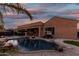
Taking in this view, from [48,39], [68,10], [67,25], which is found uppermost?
[68,10]

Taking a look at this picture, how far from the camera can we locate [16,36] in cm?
230

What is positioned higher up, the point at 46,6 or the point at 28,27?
the point at 46,6

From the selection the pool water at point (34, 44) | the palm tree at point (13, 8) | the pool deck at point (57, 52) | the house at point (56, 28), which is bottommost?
the pool deck at point (57, 52)

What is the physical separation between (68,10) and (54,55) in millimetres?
489

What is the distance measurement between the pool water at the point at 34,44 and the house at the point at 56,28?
73 mm

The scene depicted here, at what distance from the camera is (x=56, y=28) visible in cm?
230

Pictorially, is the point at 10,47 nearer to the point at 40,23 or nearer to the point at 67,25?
the point at 40,23

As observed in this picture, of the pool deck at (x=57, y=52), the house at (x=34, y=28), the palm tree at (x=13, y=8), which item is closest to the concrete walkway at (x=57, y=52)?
the pool deck at (x=57, y=52)

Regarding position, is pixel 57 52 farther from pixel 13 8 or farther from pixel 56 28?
pixel 13 8

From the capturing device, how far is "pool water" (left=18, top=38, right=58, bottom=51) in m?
2.29

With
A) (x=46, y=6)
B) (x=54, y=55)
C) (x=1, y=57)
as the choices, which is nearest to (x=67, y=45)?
(x=54, y=55)

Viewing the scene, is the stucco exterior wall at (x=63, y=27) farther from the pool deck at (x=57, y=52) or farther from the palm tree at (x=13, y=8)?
the palm tree at (x=13, y=8)

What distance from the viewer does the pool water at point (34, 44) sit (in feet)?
7.53

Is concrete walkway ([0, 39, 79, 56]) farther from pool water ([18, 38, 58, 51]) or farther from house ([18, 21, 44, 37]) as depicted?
house ([18, 21, 44, 37])
